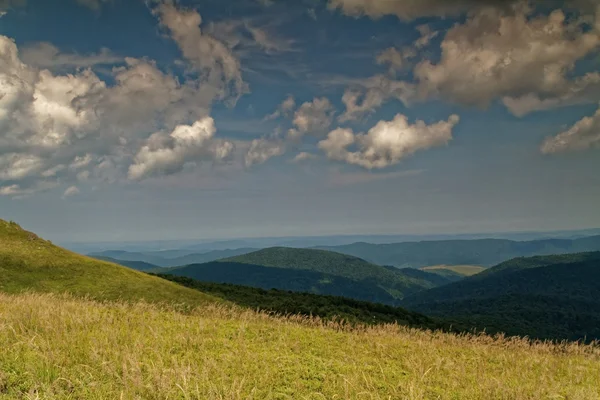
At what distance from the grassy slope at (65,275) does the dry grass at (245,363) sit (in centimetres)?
2572

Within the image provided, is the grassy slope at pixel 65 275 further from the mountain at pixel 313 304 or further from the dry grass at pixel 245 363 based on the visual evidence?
the dry grass at pixel 245 363

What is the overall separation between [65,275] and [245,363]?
39.7m

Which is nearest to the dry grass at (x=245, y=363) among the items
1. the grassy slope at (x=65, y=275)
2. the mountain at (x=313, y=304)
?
the grassy slope at (x=65, y=275)

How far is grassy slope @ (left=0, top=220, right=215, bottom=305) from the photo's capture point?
37750mm

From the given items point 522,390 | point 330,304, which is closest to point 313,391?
point 522,390

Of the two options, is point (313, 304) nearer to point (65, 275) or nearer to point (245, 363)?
point (65, 275)

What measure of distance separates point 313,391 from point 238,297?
49981 mm

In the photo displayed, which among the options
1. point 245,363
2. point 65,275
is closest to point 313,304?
point 65,275

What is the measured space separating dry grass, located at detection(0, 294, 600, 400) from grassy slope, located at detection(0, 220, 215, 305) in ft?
84.4

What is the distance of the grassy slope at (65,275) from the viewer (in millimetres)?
37750

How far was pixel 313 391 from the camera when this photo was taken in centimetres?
819

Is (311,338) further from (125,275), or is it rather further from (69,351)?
(125,275)

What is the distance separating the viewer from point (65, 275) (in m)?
41.3

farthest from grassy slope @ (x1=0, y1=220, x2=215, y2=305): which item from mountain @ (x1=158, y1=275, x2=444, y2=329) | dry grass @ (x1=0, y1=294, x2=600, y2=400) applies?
dry grass @ (x1=0, y1=294, x2=600, y2=400)
